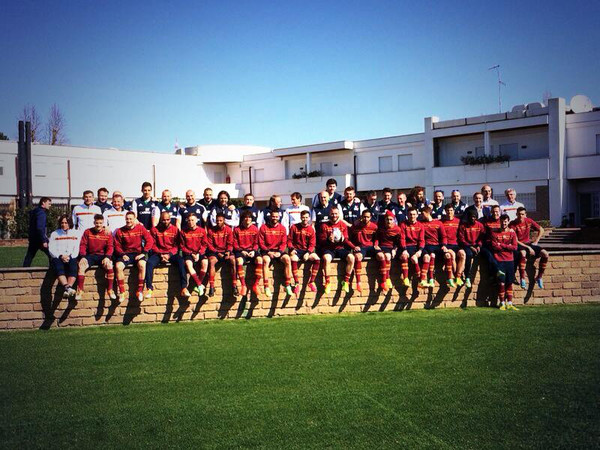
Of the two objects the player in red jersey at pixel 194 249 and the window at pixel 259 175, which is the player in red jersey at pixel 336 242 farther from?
the window at pixel 259 175

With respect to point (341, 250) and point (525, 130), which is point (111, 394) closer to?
point (341, 250)

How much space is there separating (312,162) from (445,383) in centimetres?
4409

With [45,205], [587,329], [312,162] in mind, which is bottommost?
[587,329]

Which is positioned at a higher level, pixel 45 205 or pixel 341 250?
pixel 45 205

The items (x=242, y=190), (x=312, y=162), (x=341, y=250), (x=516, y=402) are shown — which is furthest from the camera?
(x=242, y=190)

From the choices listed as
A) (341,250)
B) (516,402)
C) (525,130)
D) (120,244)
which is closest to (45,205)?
(120,244)

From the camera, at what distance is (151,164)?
50.0 metres

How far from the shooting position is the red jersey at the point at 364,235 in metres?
11.0

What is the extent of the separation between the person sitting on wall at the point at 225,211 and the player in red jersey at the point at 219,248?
2.33ft

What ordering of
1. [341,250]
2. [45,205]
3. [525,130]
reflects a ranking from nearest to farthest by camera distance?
[341,250]
[45,205]
[525,130]

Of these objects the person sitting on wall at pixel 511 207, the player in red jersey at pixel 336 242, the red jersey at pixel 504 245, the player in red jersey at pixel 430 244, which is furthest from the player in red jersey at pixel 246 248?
the person sitting on wall at pixel 511 207

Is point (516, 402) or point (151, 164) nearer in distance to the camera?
point (516, 402)

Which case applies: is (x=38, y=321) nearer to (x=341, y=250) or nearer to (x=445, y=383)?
(x=341, y=250)

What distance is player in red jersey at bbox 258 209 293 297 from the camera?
1034cm
